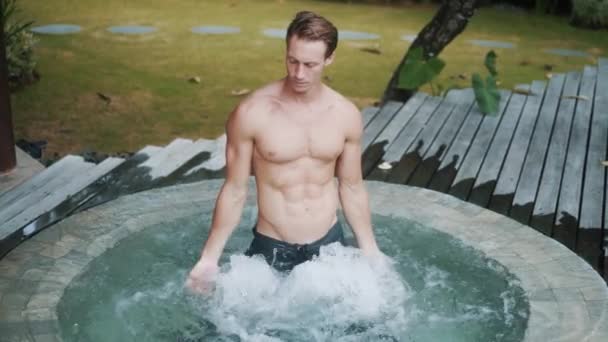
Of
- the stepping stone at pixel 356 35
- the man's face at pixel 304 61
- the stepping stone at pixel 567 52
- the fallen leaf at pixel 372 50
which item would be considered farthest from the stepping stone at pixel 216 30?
the man's face at pixel 304 61

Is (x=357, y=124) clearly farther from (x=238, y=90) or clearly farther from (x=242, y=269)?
(x=238, y=90)

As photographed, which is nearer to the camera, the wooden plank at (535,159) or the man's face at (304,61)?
the man's face at (304,61)

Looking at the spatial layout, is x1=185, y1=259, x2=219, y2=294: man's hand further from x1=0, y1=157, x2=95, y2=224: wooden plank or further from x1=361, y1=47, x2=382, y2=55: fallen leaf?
x1=361, y1=47, x2=382, y2=55: fallen leaf

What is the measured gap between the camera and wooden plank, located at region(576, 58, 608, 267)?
410 centimetres

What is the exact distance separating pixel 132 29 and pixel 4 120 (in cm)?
534

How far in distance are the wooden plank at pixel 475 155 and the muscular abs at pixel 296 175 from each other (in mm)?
1681

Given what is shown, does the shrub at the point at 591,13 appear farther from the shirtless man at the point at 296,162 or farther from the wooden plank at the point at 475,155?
the shirtless man at the point at 296,162

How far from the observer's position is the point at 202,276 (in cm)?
308

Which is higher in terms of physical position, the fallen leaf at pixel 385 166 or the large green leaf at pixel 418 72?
the large green leaf at pixel 418 72

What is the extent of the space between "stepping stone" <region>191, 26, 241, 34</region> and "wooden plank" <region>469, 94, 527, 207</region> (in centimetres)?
444

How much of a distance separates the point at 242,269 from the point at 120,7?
29.0 feet

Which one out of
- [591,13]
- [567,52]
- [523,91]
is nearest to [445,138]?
[523,91]

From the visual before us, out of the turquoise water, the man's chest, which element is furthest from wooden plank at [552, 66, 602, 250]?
the man's chest

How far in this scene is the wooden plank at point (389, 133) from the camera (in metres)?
5.23
